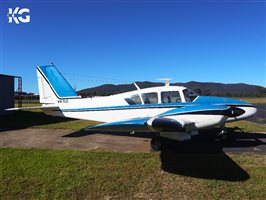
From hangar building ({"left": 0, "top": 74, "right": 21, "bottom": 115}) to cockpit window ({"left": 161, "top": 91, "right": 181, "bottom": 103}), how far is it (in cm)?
1730

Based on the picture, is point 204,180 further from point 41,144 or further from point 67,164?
point 41,144

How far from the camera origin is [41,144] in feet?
33.0

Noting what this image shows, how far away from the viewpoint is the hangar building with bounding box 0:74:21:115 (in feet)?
71.5

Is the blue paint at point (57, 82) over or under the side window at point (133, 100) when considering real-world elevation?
over

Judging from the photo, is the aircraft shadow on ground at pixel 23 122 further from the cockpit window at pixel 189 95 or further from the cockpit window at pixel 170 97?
the cockpit window at pixel 189 95

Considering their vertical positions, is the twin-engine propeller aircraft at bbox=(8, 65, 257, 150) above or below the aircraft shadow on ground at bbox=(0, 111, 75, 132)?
above

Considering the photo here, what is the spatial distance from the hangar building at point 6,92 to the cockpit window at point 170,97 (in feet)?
56.8

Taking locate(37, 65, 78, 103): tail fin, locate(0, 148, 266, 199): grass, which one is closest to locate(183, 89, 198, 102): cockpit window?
locate(0, 148, 266, 199): grass

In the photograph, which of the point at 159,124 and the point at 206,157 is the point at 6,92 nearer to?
the point at 159,124

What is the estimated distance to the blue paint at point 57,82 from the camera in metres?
12.0

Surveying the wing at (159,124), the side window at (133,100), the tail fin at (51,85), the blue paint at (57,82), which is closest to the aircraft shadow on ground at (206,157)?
the wing at (159,124)

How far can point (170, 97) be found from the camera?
380 inches

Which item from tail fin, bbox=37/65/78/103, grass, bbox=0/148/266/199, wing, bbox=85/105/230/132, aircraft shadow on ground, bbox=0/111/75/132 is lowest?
grass, bbox=0/148/266/199

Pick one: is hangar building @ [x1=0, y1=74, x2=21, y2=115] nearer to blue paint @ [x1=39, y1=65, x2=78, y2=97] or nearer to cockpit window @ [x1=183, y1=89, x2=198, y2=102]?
blue paint @ [x1=39, y1=65, x2=78, y2=97]
